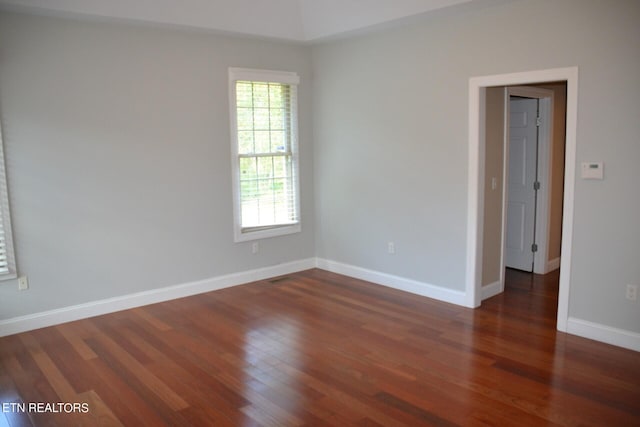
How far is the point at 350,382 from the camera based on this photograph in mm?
3309

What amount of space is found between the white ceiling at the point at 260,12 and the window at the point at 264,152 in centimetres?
49

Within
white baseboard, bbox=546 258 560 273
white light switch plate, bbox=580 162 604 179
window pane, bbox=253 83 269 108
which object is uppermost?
window pane, bbox=253 83 269 108

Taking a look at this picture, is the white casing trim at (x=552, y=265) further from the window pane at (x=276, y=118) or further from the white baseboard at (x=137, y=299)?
the window pane at (x=276, y=118)

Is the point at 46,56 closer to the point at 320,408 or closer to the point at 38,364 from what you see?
the point at 38,364

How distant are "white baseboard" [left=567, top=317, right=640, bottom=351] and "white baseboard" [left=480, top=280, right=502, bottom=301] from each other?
0.93 m

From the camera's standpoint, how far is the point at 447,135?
4.64m

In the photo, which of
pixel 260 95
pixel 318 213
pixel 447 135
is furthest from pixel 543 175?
pixel 260 95

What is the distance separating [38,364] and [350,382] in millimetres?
2200

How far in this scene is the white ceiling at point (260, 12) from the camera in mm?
4086

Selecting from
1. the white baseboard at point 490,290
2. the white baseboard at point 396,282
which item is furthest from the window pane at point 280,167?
the white baseboard at point 490,290

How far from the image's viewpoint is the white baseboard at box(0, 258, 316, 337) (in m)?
4.25

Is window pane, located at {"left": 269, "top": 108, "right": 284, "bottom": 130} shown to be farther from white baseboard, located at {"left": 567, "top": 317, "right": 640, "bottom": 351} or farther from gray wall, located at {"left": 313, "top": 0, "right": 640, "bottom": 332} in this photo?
white baseboard, located at {"left": 567, "top": 317, "right": 640, "bottom": 351}

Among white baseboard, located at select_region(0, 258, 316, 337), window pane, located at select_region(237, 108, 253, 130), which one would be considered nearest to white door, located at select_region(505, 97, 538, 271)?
white baseboard, located at select_region(0, 258, 316, 337)

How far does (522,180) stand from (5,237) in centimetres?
503
